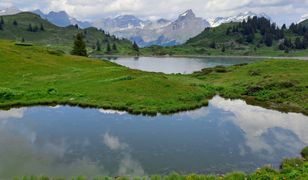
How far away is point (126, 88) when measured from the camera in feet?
182

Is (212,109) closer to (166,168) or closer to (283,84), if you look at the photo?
(283,84)

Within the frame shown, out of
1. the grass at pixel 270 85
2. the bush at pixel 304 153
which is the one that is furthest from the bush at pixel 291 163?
the grass at pixel 270 85

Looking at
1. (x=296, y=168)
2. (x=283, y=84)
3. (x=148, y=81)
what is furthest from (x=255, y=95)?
(x=296, y=168)

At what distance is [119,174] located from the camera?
24.9 m

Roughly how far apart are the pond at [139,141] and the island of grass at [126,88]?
3.54 metres

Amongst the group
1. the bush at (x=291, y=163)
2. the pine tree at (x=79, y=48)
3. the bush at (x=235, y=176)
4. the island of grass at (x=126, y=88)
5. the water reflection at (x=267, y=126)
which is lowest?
the water reflection at (x=267, y=126)

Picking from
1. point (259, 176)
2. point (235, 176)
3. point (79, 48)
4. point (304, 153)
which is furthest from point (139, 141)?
point (79, 48)

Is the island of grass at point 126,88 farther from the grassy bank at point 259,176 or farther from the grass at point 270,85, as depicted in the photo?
the grassy bank at point 259,176

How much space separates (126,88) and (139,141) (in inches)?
916

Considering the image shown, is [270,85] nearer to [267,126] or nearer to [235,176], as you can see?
[267,126]

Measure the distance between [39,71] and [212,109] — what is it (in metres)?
39.8

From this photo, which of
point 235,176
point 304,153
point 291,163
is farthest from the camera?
point 304,153

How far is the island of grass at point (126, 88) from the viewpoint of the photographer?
4956cm

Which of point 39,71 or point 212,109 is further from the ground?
point 39,71
